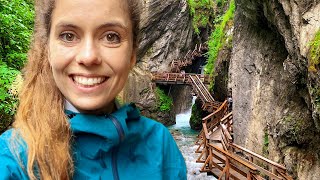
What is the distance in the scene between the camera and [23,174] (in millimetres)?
989

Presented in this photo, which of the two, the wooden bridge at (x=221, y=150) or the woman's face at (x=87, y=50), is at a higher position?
the woman's face at (x=87, y=50)

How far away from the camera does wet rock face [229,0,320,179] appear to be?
24.5 ft

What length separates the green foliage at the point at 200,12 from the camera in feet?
103

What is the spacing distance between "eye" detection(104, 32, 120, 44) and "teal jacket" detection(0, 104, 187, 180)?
0.27 m

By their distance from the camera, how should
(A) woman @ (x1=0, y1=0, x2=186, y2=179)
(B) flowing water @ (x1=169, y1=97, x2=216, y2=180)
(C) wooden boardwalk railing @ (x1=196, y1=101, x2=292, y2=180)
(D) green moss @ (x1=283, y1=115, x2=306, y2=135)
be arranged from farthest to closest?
(B) flowing water @ (x1=169, y1=97, x2=216, y2=180) → (D) green moss @ (x1=283, y1=115, x2=306, y2=135) → (C) wooden boardwalk railing @ (x1=196, y1=101, x2=292, y2=180) → (A) woman @ (x1=0, y1=0, x2=186, y2=179)

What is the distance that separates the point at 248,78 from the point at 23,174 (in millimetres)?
11199

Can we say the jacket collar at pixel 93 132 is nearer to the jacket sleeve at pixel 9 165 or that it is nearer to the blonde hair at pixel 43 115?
the blonde hair at pixel 43 115

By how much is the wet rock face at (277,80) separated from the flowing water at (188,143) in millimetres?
2002

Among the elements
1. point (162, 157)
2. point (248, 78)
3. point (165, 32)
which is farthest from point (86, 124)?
point (165, 32)

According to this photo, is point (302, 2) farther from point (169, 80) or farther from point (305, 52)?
point (169, 80)

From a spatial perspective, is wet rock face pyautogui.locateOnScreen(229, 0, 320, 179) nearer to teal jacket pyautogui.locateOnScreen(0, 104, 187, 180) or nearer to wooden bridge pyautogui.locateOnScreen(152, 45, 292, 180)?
wooden bridge pyautogui.locateOnScreen(152, 45, 292, 180)

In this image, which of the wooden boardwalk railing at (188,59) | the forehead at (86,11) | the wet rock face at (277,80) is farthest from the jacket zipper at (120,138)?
the wooden boardwalk railing at (188,59)

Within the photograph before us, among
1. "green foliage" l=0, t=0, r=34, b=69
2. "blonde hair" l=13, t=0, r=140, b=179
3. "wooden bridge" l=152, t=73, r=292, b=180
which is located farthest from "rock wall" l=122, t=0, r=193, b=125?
"blonde hair" l=13, t=0, r=140, b=179

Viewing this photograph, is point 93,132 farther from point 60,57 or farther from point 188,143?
point 188,143
